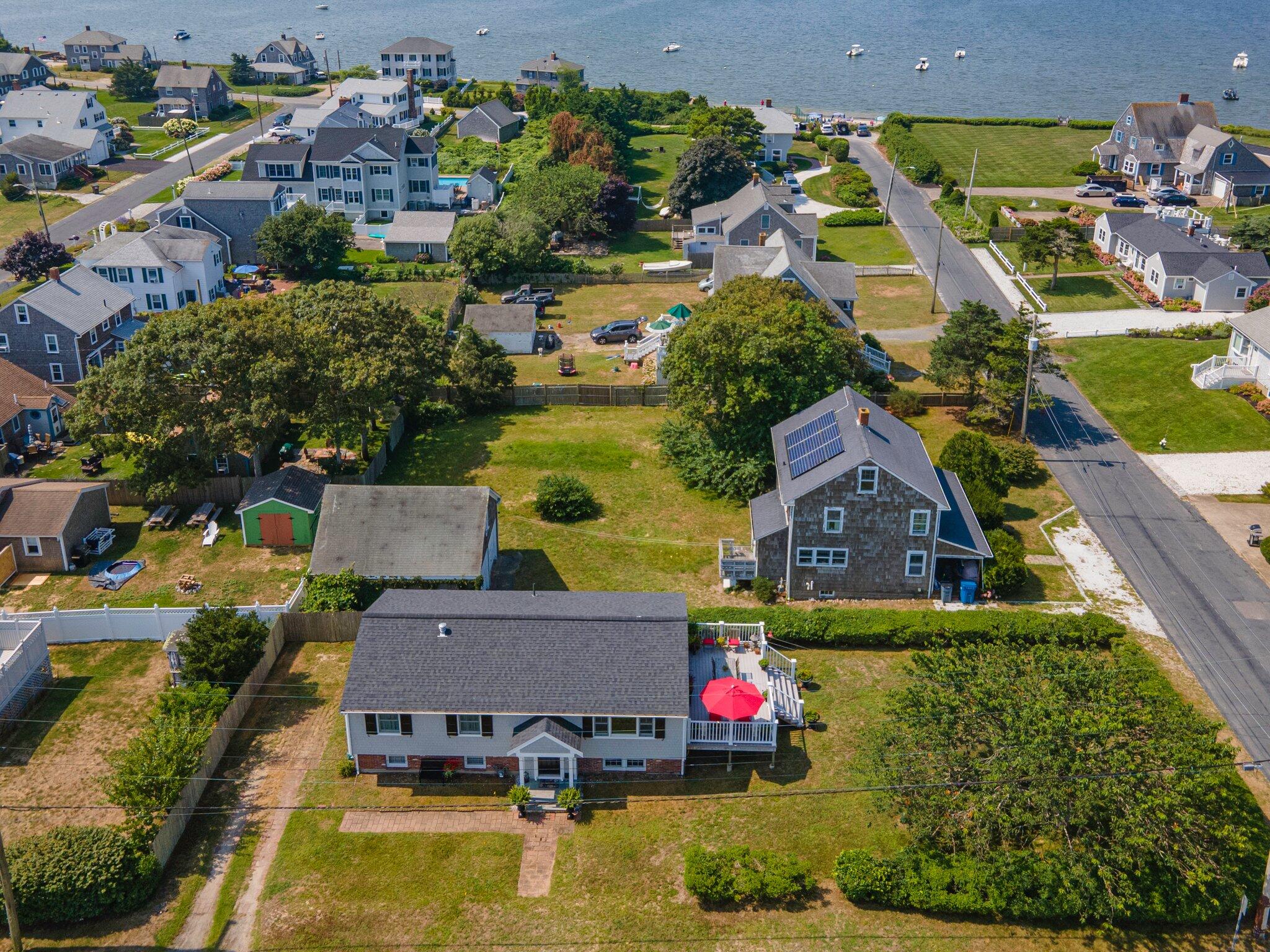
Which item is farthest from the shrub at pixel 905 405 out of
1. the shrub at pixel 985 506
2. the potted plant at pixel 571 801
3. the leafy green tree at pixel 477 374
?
the potted plant at pixel 571 801

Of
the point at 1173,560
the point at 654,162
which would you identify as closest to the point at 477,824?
the point at 1173,560

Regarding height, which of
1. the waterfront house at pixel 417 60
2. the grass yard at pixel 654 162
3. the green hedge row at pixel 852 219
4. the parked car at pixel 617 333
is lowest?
the parked car at pixel 617 333

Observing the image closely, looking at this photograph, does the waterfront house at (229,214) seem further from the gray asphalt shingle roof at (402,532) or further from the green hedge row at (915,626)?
the green hedge row at (915,626)

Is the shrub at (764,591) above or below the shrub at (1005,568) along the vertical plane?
below

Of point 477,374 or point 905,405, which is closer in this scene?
point 905,405

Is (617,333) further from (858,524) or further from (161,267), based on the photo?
(858,524)

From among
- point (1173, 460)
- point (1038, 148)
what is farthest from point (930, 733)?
point (1038, 148)

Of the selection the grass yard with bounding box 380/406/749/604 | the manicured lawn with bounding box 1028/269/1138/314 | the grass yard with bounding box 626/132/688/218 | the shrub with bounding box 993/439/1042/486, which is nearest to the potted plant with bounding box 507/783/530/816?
the grass yard with bounding box 380/406/749/604

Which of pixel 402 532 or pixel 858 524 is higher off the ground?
pixel 858 524
